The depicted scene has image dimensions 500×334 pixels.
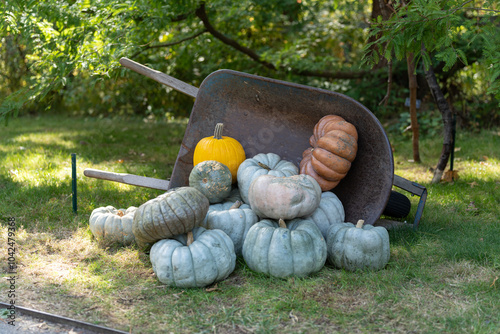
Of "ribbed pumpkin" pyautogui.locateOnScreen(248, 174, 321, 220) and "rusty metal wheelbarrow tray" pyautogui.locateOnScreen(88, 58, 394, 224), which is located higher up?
"rusty metal wheelbarrow tray" pyautogui.locateOnScreen(88, 58, 394, 224)

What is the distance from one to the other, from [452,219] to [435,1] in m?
1.85

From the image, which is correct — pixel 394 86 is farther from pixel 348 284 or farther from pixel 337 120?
pixel 348 284

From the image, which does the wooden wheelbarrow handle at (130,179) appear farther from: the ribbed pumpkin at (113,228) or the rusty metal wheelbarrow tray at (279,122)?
the ribbed pumpkin at (113,228)

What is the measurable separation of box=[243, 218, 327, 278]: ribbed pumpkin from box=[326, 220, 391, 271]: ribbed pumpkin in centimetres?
14

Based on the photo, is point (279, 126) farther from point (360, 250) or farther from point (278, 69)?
point (278, 69)

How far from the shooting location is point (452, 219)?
13.5ft

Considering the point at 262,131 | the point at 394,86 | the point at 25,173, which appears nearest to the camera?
the point at 262,131

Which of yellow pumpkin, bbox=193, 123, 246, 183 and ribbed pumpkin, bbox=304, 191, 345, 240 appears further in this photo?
yellow pumpkin, bbox=193, 123, 246, 183

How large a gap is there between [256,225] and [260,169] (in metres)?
0.67

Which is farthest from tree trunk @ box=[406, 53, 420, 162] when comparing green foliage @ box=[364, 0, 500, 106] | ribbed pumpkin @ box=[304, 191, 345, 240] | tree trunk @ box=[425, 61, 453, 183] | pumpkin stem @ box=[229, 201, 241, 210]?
pumpkin stem @ box=[229, 201, 241, 210]

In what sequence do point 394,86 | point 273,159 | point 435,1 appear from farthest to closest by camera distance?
1. point 394,86
2. point 273,159
3. point 435,1

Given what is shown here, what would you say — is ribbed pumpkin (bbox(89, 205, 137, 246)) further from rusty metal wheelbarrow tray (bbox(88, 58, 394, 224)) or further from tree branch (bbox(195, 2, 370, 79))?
tree branch (bbox(195, 2, 370, 79))

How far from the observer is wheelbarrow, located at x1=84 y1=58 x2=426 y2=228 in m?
3.82

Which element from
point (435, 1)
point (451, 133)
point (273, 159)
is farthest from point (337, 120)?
point (451, 133)
